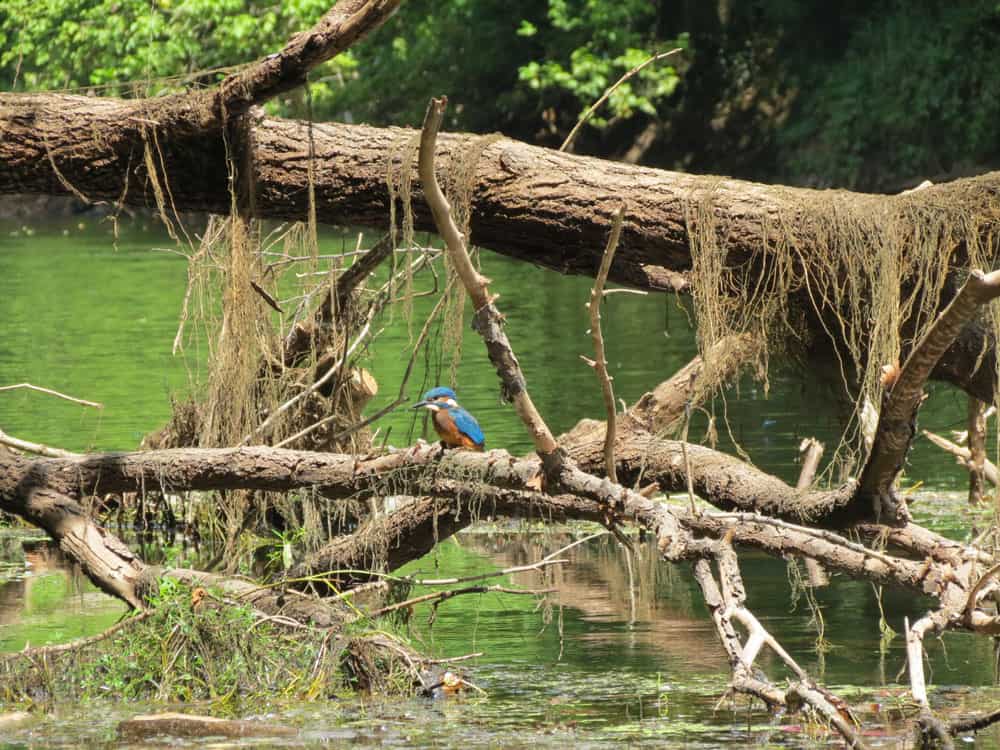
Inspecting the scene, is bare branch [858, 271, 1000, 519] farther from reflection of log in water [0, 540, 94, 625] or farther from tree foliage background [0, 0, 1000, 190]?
tree foliage background [0, 0, 1000, 190]

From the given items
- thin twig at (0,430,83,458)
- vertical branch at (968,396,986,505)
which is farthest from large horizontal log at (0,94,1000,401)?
vertical branch at (968,396,986,505)

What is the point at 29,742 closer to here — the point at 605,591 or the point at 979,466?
the point at 605,591

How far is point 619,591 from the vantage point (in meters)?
8.68

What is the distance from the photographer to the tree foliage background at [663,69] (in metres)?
29.5

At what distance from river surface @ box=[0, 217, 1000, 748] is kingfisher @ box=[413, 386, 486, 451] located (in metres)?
0.12

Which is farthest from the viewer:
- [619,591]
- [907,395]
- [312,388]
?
[619,591]

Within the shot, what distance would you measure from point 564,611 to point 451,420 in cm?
129

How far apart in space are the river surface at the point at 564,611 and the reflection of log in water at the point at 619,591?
0.06 ft

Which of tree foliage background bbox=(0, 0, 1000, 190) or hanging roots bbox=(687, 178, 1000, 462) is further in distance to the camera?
tree foliage background bbox=(0, 0, 1000, 190)

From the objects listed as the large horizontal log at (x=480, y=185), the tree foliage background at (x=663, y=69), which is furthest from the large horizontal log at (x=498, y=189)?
the tree foliage background at (x=663, y=69)

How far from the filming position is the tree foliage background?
29516mm

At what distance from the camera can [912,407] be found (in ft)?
19.0

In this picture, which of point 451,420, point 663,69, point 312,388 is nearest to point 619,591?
point 451,420

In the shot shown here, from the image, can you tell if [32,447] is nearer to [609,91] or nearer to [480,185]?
[480,185]
